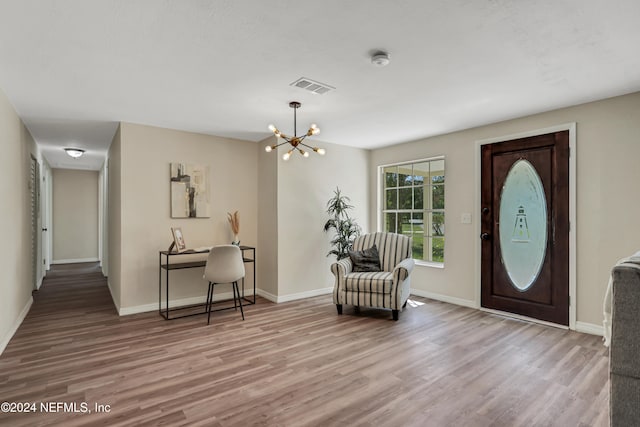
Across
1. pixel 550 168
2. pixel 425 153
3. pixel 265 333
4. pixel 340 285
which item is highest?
pixel 425 153

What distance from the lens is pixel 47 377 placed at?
2.63 m

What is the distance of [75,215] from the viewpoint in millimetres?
8836

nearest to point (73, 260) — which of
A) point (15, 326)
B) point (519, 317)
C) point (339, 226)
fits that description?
point (15, 326)

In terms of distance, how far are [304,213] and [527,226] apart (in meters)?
2.95

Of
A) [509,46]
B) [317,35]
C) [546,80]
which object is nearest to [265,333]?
[317,35]

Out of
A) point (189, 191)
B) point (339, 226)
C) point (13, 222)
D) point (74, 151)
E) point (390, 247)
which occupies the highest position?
point (74, 151)

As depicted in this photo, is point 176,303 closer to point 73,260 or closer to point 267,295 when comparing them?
point 267,295

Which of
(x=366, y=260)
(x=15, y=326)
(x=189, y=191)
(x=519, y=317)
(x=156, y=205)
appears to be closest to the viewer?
(x=15, y=326)

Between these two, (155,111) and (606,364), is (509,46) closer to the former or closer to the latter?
(606,364)

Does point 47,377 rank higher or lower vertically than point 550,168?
lower

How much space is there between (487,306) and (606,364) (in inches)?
63.4

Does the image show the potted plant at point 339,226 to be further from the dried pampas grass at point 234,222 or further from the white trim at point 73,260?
the white trim at point 73,260

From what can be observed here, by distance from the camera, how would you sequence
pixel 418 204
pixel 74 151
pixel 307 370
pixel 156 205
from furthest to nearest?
pixel 74 151, pixel 418 204, pixel 156 205, pixel 307 370

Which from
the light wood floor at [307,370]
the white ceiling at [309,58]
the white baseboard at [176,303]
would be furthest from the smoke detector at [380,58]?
the white baseboard at [176,303]
